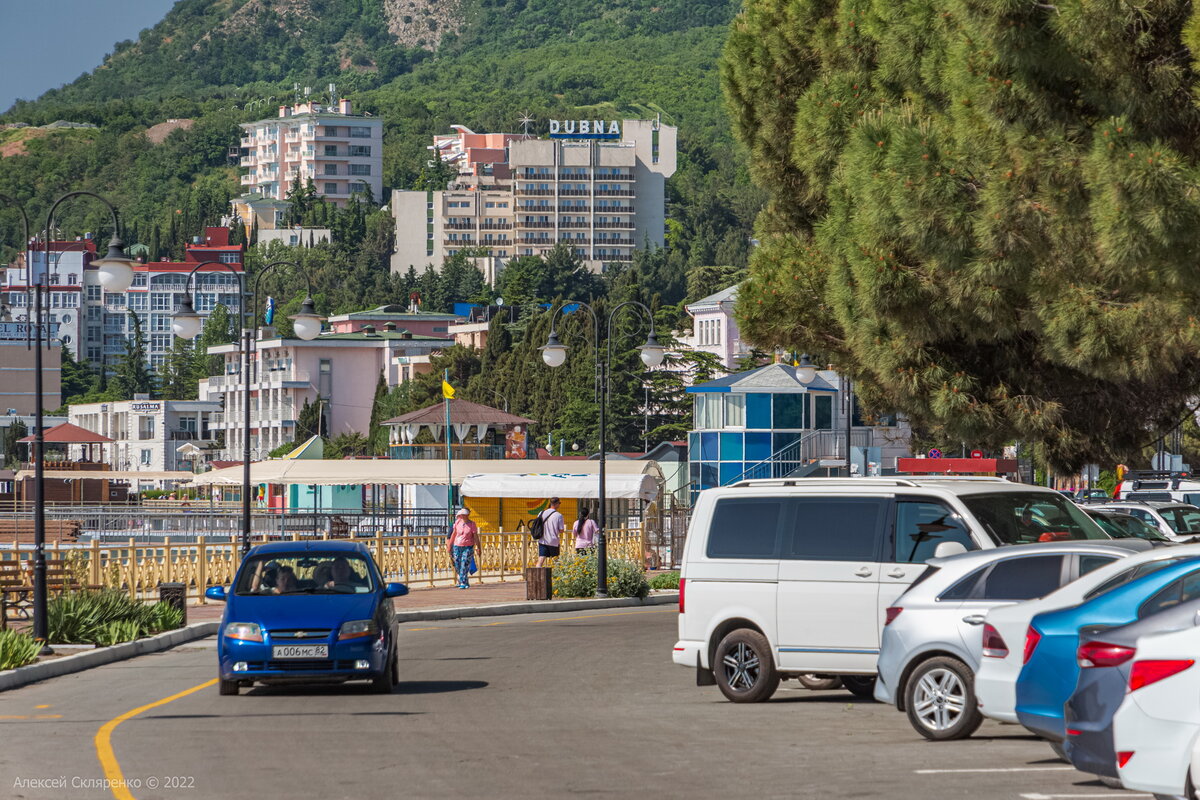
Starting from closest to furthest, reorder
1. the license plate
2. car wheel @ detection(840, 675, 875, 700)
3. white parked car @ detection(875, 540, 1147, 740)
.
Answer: white parked car @ detection(875, 540, 1147, 740) < the license plate < car wheel @ detection(840, 675, 875, 700)

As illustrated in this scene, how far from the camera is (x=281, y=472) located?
56.3 meters

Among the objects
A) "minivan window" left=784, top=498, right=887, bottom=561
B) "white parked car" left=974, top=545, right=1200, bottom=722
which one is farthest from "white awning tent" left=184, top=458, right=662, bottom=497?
"white parked car" left=974, top=545, right=1200, bottom=722

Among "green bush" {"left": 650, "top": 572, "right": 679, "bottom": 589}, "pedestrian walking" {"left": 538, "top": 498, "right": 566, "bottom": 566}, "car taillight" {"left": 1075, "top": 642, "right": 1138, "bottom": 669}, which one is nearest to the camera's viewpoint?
"car taillight" {"left": 1075, "top": 642, "right": 1138, "bottom": 669}

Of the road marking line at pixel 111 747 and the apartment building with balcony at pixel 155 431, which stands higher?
the apartment building with balcony at pixel 155 431

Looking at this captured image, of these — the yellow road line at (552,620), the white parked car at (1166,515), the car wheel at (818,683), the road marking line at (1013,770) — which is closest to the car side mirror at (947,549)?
the road marking line at (1013,770)

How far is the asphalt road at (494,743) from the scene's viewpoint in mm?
11094

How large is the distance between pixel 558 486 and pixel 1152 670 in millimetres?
39898

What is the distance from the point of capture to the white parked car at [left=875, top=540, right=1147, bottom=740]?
13062 mm

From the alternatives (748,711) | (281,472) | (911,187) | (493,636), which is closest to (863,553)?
(748,711)

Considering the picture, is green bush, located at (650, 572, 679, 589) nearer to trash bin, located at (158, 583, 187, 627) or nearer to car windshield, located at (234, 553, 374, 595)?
trash bin, located at (158, 583, 187, 627)

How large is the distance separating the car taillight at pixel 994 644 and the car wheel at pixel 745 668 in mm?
3928

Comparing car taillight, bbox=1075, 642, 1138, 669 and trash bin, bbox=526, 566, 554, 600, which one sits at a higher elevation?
car taillight, bbox=1075, 642, 1138, 669

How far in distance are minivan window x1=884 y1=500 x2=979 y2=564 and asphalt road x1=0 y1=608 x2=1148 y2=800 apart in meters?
1.44

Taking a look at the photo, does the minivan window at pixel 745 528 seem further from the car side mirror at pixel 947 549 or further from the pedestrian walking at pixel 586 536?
the pedestrian walking at pixel 586 536
